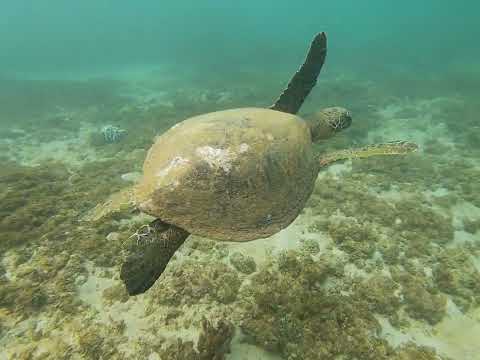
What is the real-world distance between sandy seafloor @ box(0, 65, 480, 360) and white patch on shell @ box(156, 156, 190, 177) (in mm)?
1179

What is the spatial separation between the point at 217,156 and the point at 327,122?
2.01m

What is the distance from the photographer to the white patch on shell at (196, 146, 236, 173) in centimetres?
244

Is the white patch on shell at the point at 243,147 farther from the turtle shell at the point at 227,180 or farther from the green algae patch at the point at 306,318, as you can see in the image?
the green algae patch at the point at 306,318

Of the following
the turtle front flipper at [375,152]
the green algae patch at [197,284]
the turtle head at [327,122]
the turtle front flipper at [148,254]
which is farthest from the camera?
the turtle head at [327,122]

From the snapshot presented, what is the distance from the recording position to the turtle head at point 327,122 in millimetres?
3701

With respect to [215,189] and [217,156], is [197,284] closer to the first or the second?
[215,189]

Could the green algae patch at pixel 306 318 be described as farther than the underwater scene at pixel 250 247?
Yes

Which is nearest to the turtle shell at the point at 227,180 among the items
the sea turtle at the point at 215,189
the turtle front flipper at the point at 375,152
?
the sea turtle at the point at 215,189

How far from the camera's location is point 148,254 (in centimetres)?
242

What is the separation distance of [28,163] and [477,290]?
11.9 m

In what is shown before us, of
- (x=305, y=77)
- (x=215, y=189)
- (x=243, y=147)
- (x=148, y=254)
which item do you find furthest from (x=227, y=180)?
(x=305, y=77)

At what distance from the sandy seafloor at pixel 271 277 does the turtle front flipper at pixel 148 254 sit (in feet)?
3.16

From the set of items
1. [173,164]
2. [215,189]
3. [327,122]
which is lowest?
[215,189]

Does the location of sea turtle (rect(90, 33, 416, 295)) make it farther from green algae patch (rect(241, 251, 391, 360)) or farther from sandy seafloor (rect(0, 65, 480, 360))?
green algae patch (rect(241, 251, 391, 360))
